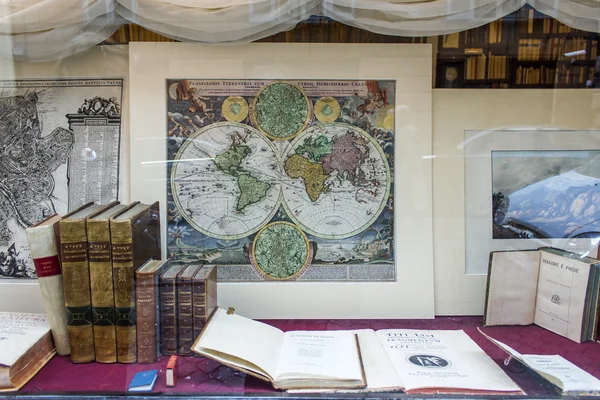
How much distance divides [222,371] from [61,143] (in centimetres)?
85

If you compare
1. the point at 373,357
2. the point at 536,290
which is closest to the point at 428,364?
the point at 373,357

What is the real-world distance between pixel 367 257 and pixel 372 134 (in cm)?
38

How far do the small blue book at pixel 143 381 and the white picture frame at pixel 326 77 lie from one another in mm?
323

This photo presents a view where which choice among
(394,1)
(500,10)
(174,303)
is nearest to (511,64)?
(500,10)

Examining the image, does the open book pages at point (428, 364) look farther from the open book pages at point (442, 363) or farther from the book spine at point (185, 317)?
the book spine at point (185, 317)

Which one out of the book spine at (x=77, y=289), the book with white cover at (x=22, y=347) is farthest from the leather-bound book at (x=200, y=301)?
the book with white cover at (x=22, y=347)

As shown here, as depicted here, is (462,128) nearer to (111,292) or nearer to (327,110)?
(327,110)

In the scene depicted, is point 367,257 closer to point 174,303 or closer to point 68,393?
point 174,303

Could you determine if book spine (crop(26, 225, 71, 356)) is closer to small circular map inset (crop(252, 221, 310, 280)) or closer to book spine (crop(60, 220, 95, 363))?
book spine (crop(60, 220, 95, 363))

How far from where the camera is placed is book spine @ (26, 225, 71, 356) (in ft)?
3.43

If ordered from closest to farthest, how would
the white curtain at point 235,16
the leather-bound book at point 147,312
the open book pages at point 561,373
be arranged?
1. the open book pages at point 561,373
2. the leather-bound book at point 147,312
3. the white curtain at point 235,16

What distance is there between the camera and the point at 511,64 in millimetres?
1273

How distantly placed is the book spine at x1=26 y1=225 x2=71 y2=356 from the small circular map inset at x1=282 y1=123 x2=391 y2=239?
0.64 metres

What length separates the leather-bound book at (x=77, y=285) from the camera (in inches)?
39.9
